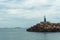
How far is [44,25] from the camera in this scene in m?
162

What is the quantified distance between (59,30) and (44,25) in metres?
14.8

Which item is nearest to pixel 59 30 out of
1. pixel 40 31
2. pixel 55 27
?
pixel 55 27

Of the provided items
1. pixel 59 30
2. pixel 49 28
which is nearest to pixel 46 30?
pixel 49 28

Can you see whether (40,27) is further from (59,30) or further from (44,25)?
(59,30)

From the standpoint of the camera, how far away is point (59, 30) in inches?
6658

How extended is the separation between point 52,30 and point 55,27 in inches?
154

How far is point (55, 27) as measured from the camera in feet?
548

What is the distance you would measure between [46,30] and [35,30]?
35.3 ft

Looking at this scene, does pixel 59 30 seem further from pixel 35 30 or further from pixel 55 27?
pixel 35 30

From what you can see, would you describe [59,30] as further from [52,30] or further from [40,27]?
[40,27]

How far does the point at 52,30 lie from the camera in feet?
542

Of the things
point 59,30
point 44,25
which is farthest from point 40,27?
point 59,30

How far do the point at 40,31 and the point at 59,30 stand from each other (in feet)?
53.7
